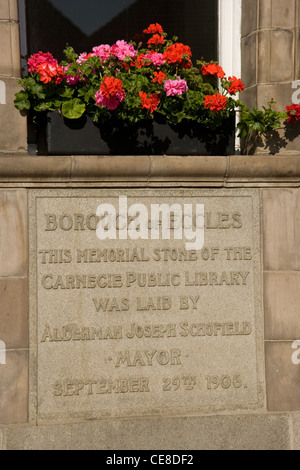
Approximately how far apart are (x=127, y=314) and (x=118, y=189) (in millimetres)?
982

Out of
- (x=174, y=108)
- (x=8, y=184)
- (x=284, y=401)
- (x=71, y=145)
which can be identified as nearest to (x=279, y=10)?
(x=174, y=108)

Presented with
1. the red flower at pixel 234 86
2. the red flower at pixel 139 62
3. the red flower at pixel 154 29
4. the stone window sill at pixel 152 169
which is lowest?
the stone window sill at pixel 152 169

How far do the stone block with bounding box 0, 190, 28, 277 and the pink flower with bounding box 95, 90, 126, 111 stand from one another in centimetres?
91

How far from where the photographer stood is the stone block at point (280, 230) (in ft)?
17.7

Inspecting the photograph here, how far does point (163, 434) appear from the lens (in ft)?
17.1

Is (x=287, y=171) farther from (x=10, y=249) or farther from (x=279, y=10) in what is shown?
(x=10, y=249)

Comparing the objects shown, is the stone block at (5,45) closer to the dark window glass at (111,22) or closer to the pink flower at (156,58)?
the dark window glass at (111,22)

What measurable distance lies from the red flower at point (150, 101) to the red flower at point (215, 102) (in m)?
0.39

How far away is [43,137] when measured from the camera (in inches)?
211

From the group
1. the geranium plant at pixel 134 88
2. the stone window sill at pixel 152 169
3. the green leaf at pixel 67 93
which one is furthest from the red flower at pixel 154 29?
the stone window sill at pixel 152 169

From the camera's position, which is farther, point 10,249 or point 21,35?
point 21,35

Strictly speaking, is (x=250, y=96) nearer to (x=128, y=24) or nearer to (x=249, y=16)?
(x=249, y=16)

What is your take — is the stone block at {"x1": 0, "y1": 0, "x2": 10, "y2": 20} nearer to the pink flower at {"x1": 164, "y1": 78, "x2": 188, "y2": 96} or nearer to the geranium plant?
the geranium plant

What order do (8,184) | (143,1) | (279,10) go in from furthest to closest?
(143,1) → (279,10) → (8,184)
